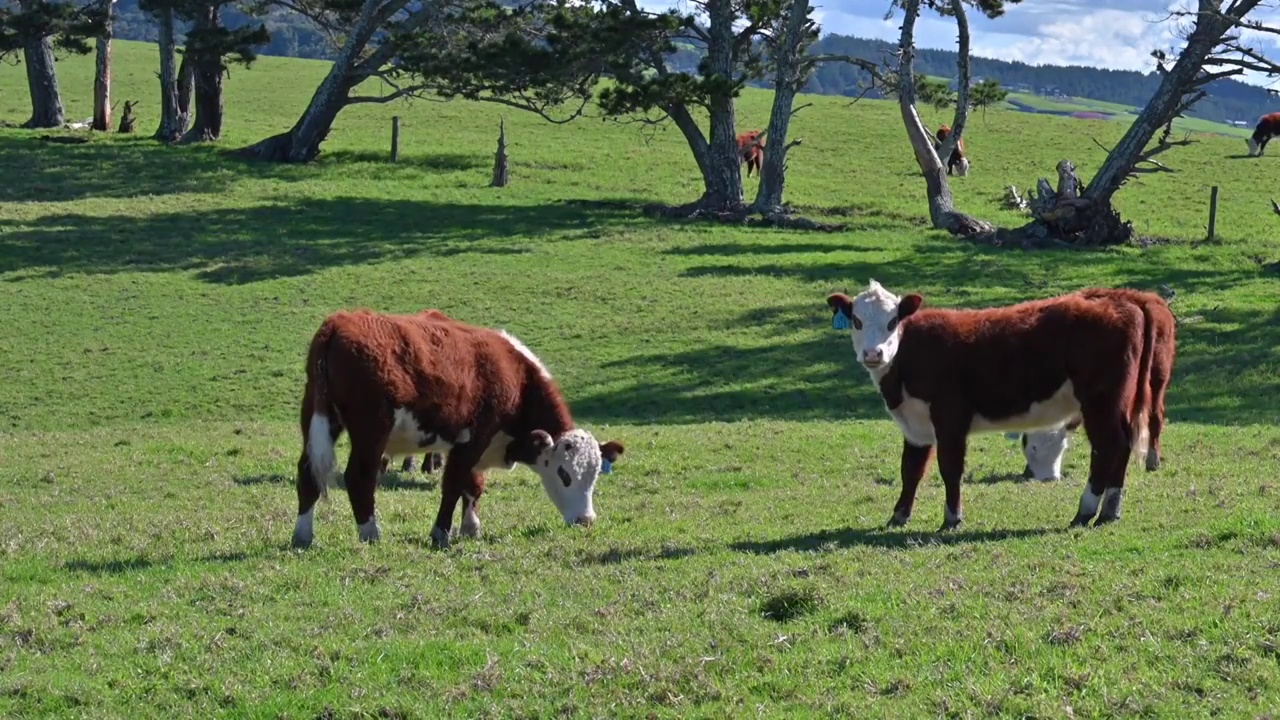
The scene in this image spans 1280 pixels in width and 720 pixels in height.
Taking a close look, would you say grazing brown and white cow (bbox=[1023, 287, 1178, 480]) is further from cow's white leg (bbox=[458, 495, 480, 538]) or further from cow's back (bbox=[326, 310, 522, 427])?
cow's white leg (bbox=[458, 495, 480, 538])

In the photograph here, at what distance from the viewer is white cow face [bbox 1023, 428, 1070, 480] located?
1608 cm

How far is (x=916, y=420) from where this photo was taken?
12969 millimetres

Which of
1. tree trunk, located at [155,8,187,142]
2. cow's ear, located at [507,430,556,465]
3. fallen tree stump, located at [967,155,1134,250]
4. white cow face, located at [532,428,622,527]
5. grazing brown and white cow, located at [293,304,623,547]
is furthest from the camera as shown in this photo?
tree trunk, located at [155,8,187,142]

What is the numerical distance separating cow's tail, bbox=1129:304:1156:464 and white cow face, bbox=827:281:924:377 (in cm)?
195

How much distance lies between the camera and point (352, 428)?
11.6 metres

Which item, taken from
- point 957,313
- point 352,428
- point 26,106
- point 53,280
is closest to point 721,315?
point 53,280

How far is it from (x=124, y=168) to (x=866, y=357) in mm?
38005

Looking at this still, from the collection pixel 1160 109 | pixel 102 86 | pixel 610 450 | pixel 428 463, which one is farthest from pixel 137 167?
pixel 610 450

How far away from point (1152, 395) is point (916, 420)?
2.78 m

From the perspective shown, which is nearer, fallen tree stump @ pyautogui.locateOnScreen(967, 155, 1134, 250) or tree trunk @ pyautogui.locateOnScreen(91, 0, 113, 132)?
fallen tree stump @ pyautogui.locateOnScreen(967, 155, 1134, 250)

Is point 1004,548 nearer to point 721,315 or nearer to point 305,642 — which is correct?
point 305,642

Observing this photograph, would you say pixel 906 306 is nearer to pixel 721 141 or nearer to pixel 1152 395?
pixel 1152 395

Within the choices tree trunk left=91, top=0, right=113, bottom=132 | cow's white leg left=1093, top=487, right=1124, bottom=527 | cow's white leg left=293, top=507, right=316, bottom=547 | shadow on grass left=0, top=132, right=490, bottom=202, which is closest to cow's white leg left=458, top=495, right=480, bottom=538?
cow's white leg left=293, top=507, right=316, bottom=547

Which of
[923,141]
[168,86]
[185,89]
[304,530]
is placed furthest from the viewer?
[185,89]
